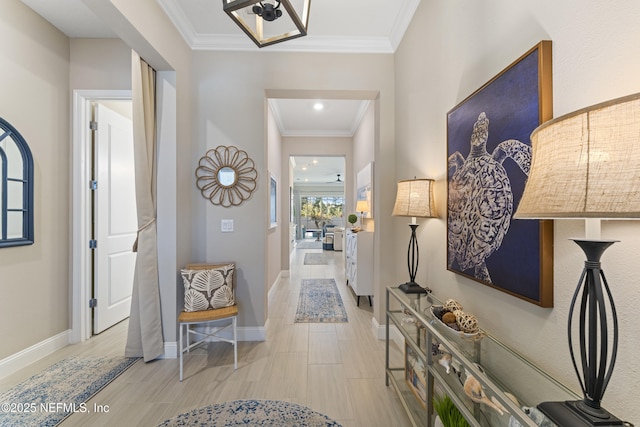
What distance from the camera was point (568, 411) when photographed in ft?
2.46

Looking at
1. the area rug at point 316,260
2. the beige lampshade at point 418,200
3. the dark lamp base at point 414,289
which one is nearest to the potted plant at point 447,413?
the dark lamp base at point 414,289

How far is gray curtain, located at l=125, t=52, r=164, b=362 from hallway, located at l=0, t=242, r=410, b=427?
9.0 inches

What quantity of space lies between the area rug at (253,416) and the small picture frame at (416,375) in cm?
54

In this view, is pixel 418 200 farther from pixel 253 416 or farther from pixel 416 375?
pixel 253 416

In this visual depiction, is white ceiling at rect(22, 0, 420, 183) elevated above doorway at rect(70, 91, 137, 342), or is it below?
above

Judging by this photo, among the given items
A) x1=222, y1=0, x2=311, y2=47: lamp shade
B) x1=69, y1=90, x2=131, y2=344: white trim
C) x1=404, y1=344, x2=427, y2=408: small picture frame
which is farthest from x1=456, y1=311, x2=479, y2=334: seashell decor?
x1=69, y1=90, x2=131, y2=344: white trim

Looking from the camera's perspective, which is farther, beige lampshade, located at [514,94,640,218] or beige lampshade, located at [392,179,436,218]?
beige lampshade, located at [392,179,436,218]

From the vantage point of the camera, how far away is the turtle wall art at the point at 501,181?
1040 mm

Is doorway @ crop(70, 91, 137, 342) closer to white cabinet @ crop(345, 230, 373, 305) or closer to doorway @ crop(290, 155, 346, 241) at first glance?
white cabinet @ crop(345, 230, 373, 305)

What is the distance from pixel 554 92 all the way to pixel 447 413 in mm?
1405

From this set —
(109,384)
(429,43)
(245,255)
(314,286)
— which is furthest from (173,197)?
(314,286)

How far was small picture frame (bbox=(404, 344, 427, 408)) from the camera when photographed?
1.63 m

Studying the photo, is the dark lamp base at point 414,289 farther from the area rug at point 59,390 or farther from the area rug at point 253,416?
the area rug at point 59,390

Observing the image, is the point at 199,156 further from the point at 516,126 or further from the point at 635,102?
the point at 635,102
